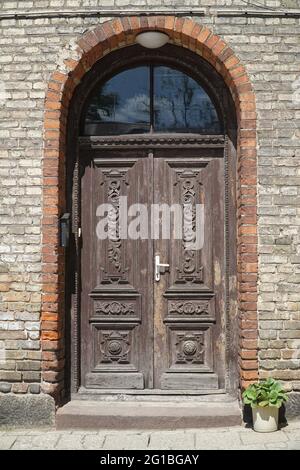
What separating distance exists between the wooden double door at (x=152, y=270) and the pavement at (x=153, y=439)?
1.91 ft

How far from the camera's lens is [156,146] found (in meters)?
5.34

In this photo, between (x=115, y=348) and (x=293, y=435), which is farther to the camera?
(x=115, y=348)

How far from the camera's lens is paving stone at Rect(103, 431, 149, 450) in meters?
4.41

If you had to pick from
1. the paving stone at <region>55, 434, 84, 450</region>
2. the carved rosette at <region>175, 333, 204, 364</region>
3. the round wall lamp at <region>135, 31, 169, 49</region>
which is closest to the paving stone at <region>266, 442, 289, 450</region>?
the carved rosette at <region>175, 333, 204, 364</region>

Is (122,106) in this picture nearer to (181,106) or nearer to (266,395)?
(181,106)

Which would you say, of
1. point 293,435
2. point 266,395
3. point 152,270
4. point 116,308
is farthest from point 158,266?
point 293,435

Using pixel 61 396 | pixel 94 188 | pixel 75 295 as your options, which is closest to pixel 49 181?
pixel 94 188

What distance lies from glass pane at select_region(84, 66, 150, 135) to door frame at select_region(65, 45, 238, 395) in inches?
3.5

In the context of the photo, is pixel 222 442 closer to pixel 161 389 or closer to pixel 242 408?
pixel 242 408

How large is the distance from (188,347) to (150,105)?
95.0 inches

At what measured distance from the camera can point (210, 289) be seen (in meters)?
5.27

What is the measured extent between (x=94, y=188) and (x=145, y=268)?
0.94 meters

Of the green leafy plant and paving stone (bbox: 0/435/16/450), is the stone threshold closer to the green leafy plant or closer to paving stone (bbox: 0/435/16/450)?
the green leafy plant

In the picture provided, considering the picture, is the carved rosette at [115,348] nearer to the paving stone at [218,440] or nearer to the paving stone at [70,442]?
the paving stone at [70,442]
